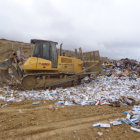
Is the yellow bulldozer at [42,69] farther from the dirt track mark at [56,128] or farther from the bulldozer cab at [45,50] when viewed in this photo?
the dirt track mark at [56,128]

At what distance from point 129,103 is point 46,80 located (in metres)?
4.03

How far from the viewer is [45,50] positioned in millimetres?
6602

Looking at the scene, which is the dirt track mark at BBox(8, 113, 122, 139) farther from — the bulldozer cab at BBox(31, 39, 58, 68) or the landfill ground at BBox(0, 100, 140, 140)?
the bulldozer cab at BBox(31, 39, 58, 68)

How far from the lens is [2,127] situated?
2842mm

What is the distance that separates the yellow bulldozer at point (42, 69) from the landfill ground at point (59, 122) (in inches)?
89.7

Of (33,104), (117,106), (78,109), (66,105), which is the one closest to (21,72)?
(33,104)

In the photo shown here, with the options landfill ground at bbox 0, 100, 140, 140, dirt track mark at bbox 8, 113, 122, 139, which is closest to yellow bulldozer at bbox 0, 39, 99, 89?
landfill ground at bbox 0, 100, 140, 140

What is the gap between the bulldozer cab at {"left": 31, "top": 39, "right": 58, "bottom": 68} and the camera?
652 centimetres

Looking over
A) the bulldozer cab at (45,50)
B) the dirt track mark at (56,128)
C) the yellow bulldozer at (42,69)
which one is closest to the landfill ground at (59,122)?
the dirt track mark at (56,128)

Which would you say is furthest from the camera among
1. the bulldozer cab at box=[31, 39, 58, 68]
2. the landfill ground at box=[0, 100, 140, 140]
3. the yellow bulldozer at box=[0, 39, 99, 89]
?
the bulldozer cab at box=[31, 39, 58, 68]

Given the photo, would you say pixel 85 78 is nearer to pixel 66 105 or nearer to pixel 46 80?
pixel 46 80

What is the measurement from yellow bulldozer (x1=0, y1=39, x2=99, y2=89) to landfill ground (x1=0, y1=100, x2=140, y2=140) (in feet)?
7.47

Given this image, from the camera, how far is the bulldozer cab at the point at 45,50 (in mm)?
6520

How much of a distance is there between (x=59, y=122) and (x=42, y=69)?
380 centimetres
